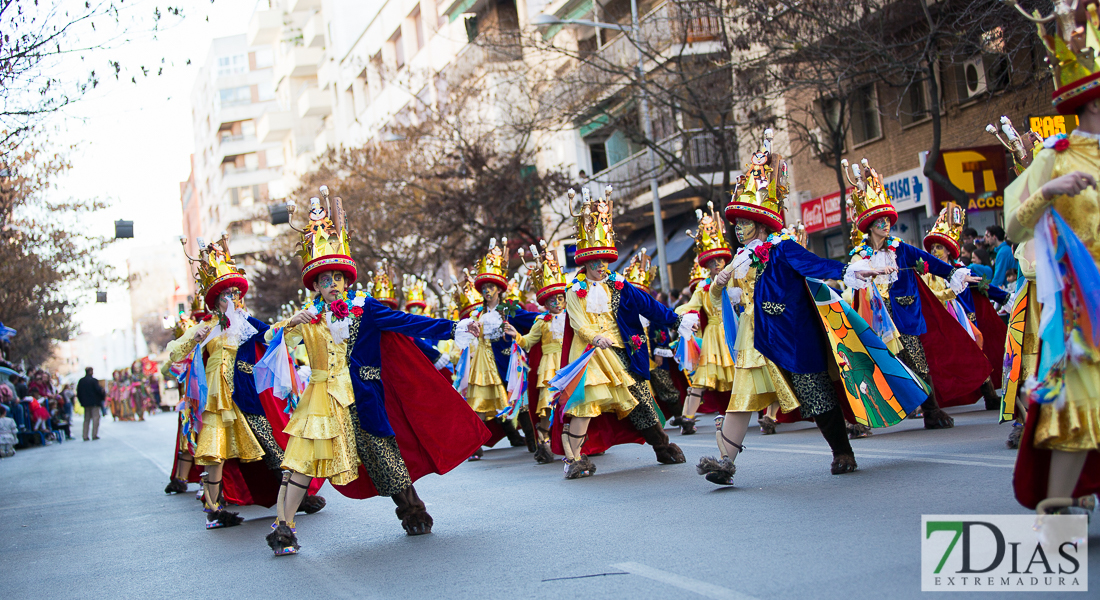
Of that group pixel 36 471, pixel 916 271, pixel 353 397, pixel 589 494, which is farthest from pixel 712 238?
pixel 36 471

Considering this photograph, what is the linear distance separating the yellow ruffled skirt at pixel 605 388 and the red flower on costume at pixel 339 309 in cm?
299

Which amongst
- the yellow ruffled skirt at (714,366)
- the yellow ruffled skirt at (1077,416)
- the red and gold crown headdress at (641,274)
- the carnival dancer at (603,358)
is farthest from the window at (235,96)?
the yellow ruffled skirt at (1077,416)

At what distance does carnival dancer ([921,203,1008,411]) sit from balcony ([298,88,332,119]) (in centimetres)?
5784

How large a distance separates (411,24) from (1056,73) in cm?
4572

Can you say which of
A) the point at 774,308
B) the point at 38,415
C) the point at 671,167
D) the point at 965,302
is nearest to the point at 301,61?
the point at 38,415

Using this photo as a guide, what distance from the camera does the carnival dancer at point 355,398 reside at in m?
7.48

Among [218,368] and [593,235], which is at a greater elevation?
[593,235]

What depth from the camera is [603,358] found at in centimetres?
1009

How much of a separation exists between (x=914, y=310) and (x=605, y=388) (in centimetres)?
338

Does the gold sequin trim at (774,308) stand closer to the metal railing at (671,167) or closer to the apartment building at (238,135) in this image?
the metal railing at (671,167)

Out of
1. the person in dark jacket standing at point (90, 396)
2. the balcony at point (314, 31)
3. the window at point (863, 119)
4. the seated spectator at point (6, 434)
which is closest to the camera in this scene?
the window at point (863, 119)

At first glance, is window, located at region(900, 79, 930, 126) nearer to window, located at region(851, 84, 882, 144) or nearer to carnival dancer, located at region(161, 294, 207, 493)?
window, located at region(851, 84, 882, 144)

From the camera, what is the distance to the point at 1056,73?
5.08 metres

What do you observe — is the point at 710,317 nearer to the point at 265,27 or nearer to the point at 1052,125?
the point at 1052,125
